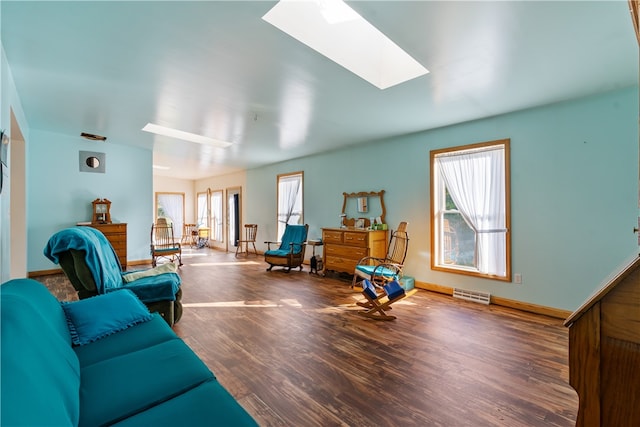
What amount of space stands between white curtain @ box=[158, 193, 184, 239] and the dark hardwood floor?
7.31 metres

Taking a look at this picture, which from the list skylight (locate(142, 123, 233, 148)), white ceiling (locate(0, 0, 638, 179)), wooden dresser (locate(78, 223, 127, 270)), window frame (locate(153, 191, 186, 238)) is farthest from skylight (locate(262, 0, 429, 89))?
window frame (locate(153, 191, 186, 238))

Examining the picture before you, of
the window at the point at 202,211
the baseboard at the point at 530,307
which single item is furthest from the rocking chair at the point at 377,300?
the window at the point at 202,211

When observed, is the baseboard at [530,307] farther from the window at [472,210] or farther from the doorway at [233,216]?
the doorway at [233,216]

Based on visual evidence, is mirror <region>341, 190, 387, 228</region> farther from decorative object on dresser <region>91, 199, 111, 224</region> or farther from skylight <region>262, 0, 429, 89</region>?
decorative object on dresser <region>91, 199, 111, 224</region>

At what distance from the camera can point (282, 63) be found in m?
2.49

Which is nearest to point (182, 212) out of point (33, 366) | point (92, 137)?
point (92, 137)

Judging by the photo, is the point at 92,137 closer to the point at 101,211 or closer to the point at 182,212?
the point at 101,211

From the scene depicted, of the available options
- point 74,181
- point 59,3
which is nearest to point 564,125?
point 59,3

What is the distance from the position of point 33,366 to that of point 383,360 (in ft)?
7.04

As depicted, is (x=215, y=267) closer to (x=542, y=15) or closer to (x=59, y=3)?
(x=59, y=3)

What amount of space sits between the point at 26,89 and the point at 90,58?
4.79 feet

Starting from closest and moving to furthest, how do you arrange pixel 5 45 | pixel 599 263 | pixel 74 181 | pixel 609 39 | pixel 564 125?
pixel 609 39
pixel 5 45
pixel 599 263
pixel 564 125
pixel 74 181

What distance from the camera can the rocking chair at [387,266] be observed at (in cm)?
368

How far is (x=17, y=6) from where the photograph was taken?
187 cm
